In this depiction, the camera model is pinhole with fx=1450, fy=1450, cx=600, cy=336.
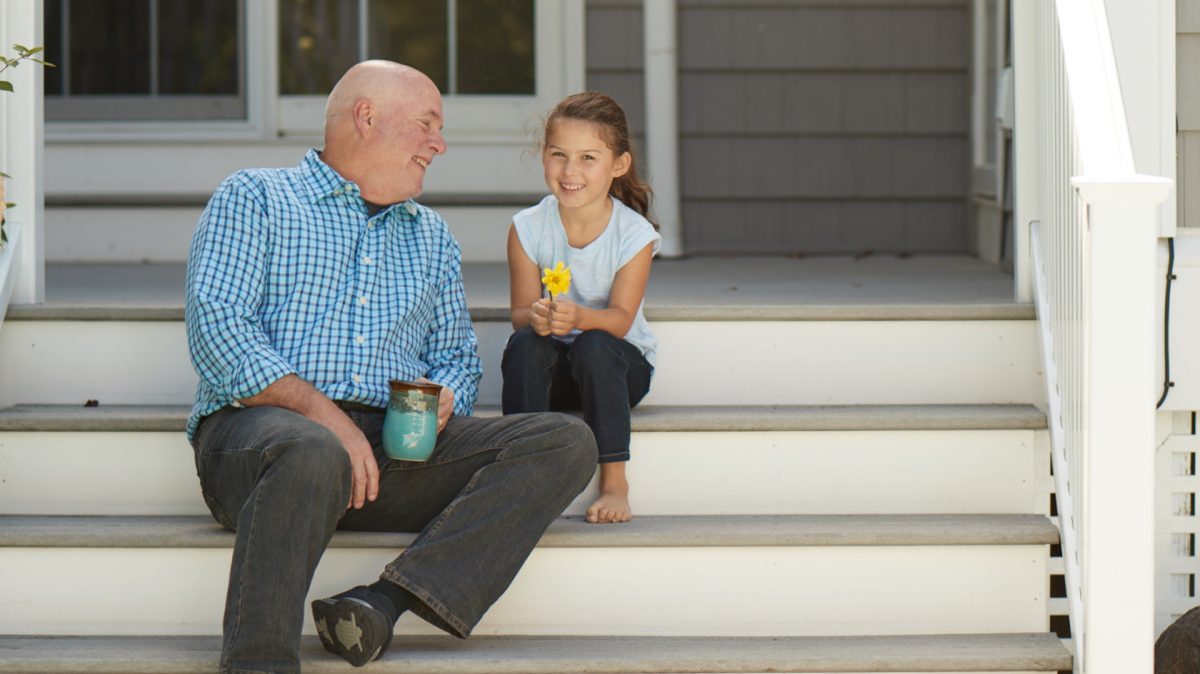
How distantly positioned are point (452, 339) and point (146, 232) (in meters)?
2.68

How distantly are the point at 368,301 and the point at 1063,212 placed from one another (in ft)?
4.41

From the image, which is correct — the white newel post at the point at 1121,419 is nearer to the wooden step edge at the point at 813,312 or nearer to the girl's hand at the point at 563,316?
the wooden step edge at the point at 813,312

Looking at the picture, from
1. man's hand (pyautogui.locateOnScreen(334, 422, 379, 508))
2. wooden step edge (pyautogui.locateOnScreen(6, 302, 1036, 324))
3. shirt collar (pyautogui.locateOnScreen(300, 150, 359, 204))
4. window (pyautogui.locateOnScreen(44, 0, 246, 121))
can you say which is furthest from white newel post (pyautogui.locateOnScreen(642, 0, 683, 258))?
man's hand (pyautogui.locateOnScreen(334, 422, 379, 508))

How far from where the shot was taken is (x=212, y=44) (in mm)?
5258

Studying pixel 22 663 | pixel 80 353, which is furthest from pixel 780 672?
pixel 80 353

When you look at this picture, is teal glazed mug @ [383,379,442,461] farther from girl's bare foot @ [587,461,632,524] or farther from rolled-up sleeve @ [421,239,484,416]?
girl's bare foot @ [587,461,632,524]

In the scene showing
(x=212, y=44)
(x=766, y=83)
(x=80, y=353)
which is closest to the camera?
(x=80, y=353)

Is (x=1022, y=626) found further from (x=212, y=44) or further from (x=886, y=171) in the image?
(x=212, y=44)

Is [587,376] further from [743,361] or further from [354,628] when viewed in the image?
[354,628]

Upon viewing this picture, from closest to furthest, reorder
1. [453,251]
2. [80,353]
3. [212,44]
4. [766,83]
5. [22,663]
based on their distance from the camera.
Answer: [22,663], [453,251], [80,353], [212,44], [766,83]

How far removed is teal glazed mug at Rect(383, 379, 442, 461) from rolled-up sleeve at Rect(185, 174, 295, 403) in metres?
0.21

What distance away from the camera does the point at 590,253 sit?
3.05m

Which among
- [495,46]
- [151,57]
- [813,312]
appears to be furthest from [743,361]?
[151,57]

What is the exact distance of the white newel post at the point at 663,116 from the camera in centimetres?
520
